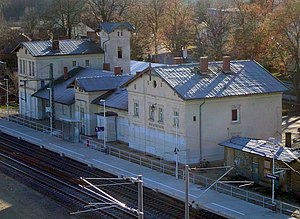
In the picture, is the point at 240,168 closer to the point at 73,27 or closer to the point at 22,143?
the point at 22,143

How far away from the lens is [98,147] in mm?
50938

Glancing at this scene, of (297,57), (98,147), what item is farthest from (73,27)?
(98,147)

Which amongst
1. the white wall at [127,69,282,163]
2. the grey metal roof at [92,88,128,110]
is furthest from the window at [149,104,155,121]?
the grey metal roof at [92,88,128,110]

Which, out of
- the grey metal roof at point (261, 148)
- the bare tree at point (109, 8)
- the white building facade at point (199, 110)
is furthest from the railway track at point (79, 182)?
the bare tree at point (109, 8)

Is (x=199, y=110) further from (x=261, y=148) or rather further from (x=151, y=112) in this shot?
(x=261, y=148)

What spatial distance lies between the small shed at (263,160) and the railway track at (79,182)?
211 inches

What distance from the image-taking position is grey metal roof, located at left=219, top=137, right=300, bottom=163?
37.4m

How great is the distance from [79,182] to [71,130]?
49.7 feet

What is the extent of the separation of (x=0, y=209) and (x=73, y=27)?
6482 cm

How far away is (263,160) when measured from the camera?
3850 centimetres

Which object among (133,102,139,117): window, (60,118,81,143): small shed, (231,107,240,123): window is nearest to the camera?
(231,107,240,123): window

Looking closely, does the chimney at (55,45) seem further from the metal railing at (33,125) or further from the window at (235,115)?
the window at (235,115)

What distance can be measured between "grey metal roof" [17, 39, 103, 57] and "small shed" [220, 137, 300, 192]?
1084 inches

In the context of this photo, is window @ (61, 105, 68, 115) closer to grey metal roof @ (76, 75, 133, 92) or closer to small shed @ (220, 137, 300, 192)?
grey metal roof @ (76, 75, 133, 92)
